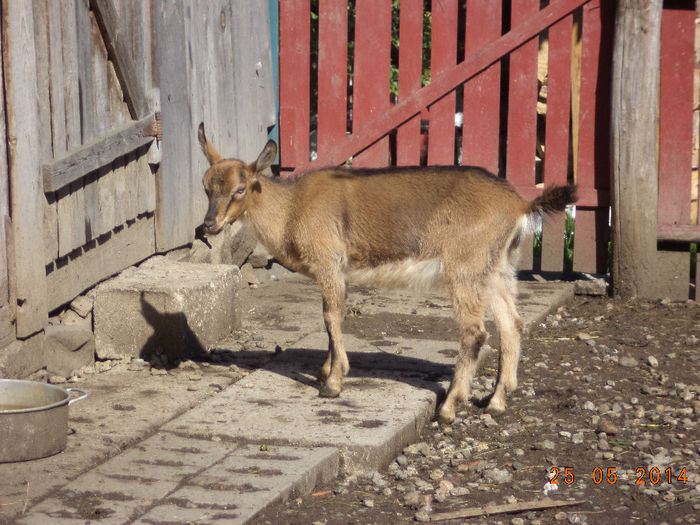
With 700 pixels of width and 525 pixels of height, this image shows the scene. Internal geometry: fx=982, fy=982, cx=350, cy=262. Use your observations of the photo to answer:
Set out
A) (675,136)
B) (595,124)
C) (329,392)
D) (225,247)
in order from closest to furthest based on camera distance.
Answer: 1. (329,392)
2. (225,247)
3. (675,136)
4. (595,124)

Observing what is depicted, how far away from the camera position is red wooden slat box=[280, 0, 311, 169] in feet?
28.7

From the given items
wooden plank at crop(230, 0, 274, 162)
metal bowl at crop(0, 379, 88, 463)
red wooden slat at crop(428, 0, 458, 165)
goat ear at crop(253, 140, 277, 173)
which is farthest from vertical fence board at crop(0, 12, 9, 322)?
red wooden slat at crop(428, 0, 458, 165)

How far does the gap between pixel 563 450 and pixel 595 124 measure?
4.16 metres

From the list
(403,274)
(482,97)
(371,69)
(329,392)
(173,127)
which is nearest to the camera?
(329,392)

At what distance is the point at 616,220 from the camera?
8.03 metres

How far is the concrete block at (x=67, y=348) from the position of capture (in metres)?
5.73

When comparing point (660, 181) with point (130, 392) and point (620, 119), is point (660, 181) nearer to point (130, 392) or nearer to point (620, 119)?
point (620, 119)

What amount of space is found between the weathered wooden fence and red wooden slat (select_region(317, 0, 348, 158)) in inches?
26.4

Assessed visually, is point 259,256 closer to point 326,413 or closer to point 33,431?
point 326,413

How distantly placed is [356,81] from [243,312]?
2.47 metres

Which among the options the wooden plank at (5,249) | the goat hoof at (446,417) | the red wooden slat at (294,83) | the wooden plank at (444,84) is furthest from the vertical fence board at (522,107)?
the wooden plank at (5,249)

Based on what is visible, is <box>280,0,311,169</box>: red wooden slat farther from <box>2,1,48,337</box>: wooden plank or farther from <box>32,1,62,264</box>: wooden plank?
<box>2,1,48,337</box>: wooden plank

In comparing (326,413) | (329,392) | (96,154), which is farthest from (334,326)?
(96,154)

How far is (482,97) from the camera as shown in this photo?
8.48 m
